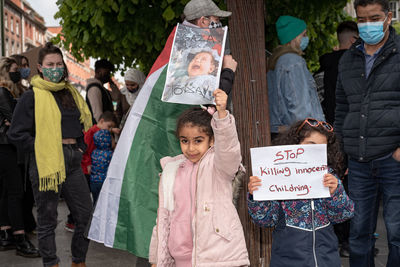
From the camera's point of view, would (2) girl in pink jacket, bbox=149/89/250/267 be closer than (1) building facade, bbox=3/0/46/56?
Yes

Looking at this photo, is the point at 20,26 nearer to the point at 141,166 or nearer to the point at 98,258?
the point at 98,258

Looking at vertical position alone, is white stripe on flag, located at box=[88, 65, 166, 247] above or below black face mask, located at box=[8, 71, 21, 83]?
below

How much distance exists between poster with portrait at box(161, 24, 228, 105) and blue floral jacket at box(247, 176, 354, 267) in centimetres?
82

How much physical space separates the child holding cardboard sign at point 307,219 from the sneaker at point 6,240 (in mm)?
4359

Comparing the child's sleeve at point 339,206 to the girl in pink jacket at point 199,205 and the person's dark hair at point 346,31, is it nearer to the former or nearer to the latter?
the girl in pink jacket at point 199,205

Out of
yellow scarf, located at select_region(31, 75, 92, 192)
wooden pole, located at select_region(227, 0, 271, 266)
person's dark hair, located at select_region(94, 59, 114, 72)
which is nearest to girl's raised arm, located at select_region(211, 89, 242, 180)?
wooden pole, located at select_region(227, 0, 271, 266)

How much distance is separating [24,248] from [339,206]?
430 cm

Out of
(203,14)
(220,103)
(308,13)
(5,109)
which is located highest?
(308,13)

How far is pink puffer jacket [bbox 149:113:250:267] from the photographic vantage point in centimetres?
303

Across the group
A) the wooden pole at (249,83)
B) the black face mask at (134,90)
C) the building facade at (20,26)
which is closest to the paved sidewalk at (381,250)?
the wooden pole at (249,83)

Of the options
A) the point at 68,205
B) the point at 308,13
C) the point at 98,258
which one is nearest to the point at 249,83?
the point at 68,205

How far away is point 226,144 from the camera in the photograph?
116 inches

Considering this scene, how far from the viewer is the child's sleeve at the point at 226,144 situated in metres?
2.90

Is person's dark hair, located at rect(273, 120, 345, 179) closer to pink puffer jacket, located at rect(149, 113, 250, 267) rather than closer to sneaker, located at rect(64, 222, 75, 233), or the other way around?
pink puffer jacket, located at rect(149, 113, 250, 267)
